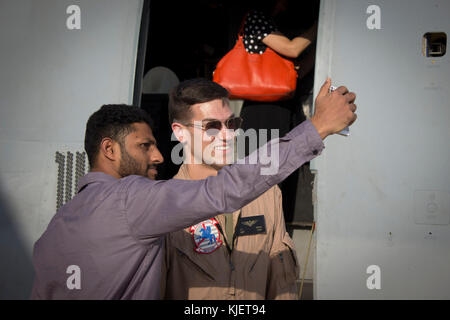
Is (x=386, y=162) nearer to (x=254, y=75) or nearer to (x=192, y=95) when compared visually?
(x=254, y=75)

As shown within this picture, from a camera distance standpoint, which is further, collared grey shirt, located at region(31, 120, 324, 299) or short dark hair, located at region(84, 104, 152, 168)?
short dark hair, located at region(84, 104, 152, 168)

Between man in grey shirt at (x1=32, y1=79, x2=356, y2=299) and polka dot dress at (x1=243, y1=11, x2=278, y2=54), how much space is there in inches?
55.2

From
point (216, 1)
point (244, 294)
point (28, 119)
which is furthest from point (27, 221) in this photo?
point (216, 1)

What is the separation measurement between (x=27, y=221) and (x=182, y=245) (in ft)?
4.11

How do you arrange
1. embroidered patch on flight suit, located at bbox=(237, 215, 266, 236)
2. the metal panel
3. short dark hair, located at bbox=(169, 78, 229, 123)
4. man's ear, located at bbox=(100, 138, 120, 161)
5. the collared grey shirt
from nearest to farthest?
the collared grey shirt < man's ear, located at bbox=(100, 138, 120, 161) < embroidered patch on flight suit, located at bbox=(237, 215, 266, 236) < short dark hair, located at bbox=(169, 78, 229, 123) < the metal panel

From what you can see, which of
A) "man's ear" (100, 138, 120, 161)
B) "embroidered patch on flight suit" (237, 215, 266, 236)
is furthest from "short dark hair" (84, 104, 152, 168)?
"embroidered patch on flight suit" (237, 215, 266, 236)

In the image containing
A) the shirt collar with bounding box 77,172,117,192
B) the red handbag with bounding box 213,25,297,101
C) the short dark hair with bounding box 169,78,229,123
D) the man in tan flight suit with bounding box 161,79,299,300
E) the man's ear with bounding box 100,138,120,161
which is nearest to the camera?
the shirt collar with bounding box 77,172,117,192

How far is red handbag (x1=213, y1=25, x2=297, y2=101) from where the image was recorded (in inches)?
93.4

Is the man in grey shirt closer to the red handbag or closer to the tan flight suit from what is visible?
the tan flight suit

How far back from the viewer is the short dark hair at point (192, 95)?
1.86 m

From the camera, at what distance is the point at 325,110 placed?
3.66 feet

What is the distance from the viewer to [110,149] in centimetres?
146

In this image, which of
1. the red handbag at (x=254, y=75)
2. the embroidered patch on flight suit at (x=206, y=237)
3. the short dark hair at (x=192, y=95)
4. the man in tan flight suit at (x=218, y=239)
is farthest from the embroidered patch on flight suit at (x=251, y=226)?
the red handbag at (x=254, y=75)

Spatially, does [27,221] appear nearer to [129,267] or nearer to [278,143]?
[129,267]
